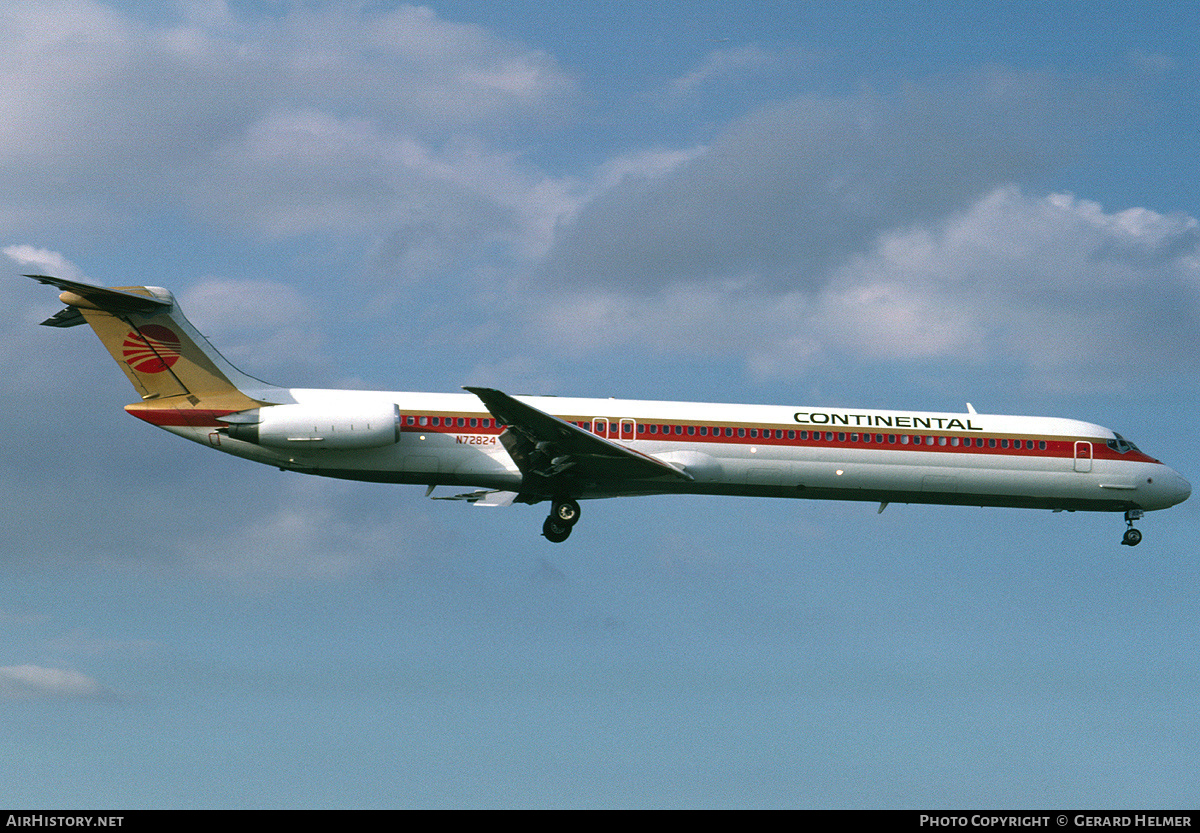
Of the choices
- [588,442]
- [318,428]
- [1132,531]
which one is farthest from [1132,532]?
[318,428]

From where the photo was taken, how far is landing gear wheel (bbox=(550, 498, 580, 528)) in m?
29.1

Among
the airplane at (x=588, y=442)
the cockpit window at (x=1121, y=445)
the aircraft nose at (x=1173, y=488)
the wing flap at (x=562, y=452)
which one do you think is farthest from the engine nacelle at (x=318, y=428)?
the aircraft nose at (x=1173, y=488)

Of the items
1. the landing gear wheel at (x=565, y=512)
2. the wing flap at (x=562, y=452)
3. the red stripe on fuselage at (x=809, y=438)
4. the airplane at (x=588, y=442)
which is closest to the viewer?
the wing flap at (x=562, y=452)

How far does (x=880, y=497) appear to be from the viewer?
29875 millimetres

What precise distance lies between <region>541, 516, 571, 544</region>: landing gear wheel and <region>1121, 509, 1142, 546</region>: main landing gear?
14.6 m

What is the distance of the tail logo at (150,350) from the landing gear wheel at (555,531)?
963cm

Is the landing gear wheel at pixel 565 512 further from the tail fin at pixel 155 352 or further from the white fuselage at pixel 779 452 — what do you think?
the tail fin at pixel 155 352

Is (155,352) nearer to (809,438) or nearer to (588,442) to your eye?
(588,442)

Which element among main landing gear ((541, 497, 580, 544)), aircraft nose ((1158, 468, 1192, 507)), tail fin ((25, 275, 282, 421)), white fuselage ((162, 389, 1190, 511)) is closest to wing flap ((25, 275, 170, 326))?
tail fin ((25, 275, 282, 421))

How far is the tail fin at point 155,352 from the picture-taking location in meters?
27.8

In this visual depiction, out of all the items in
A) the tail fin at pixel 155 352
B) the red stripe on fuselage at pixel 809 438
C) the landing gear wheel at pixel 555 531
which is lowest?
the landing gear wheel at pixel 555 531

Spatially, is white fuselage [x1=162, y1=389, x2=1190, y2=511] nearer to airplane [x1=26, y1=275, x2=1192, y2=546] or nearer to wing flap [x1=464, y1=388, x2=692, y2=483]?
airplane [x1=26, y1=275, x2=1192, y2=546]

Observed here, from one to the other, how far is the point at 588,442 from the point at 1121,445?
570 inches
